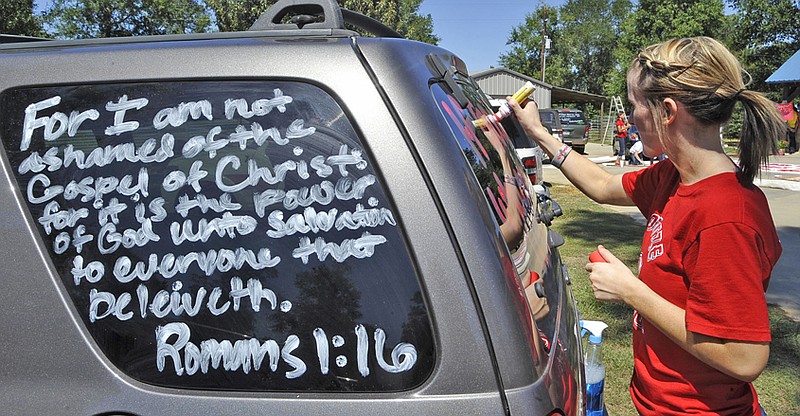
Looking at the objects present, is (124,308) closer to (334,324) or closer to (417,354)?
(334,324)

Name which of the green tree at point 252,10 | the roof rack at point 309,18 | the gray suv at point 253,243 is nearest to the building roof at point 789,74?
the green tree at point 252,10

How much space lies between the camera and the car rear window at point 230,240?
3.86ft

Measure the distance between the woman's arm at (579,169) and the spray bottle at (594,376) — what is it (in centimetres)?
53

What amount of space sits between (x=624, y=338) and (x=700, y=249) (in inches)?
121

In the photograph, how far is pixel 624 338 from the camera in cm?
434

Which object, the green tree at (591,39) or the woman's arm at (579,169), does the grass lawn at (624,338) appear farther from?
the green tree at (591,39)

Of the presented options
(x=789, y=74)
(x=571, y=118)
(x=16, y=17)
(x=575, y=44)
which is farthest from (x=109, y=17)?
(x=575, y=44)

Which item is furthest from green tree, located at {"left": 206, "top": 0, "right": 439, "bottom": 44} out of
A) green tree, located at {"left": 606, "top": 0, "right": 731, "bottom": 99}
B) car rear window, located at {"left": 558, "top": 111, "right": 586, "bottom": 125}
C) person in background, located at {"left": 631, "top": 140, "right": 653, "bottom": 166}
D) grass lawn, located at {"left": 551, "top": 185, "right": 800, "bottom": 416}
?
green tree, located at {"left": 606, "top": 0, "right": 731, "bottom": 99}

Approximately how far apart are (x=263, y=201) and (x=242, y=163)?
0.10 metres

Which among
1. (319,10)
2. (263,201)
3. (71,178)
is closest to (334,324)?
(263,201)

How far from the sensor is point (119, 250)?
1.24 metres

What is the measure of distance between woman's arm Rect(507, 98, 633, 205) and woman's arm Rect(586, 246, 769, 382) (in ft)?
2.05

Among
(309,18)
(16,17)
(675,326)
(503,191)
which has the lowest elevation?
(675,326)

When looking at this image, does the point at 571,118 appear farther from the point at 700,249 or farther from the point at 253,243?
the point at 253,243
